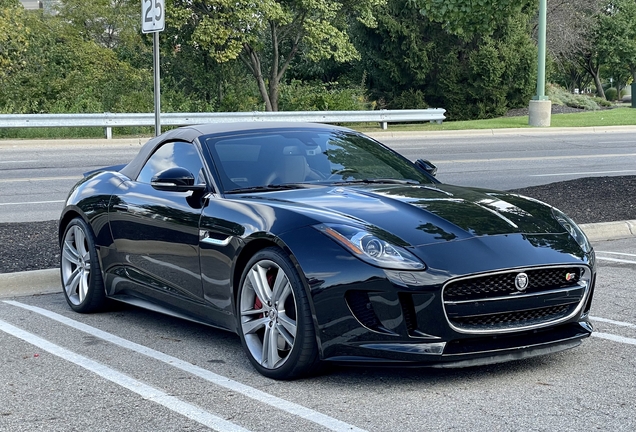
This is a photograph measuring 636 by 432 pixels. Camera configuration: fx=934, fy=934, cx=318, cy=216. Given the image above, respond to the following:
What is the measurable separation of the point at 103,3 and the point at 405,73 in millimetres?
21480

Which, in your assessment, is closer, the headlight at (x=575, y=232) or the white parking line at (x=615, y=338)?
the headlight at (x=575, y=232)

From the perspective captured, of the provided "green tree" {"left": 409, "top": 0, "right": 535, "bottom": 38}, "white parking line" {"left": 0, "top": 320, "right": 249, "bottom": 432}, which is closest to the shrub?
"green tree" {"left": 409, "top": 0, "right": 535, "bottom": 38}

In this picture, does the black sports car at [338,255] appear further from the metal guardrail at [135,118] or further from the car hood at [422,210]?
the metal guardrail at [135,118]

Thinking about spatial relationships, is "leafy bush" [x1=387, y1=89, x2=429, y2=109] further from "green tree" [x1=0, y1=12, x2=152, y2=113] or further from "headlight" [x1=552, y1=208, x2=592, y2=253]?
"headlight" [x1=552, y1=208, x2=592, y2=253]

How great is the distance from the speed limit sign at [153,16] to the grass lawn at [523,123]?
18216mm

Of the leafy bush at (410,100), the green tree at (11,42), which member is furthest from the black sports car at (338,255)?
the leafy bush at (410,100)

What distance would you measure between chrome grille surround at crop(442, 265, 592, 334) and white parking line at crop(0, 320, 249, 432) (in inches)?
49.4

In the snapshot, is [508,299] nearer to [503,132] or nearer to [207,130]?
[207,130]

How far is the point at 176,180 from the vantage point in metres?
5.84

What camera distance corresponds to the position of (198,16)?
32125 mm

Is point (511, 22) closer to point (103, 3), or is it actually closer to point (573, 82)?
point (103, 3)

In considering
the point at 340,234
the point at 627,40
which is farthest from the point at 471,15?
the point at 627,40

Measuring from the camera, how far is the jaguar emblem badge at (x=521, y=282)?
478 cm

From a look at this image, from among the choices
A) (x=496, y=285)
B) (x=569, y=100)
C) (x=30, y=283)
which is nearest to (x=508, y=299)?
(x=496, y=285)
